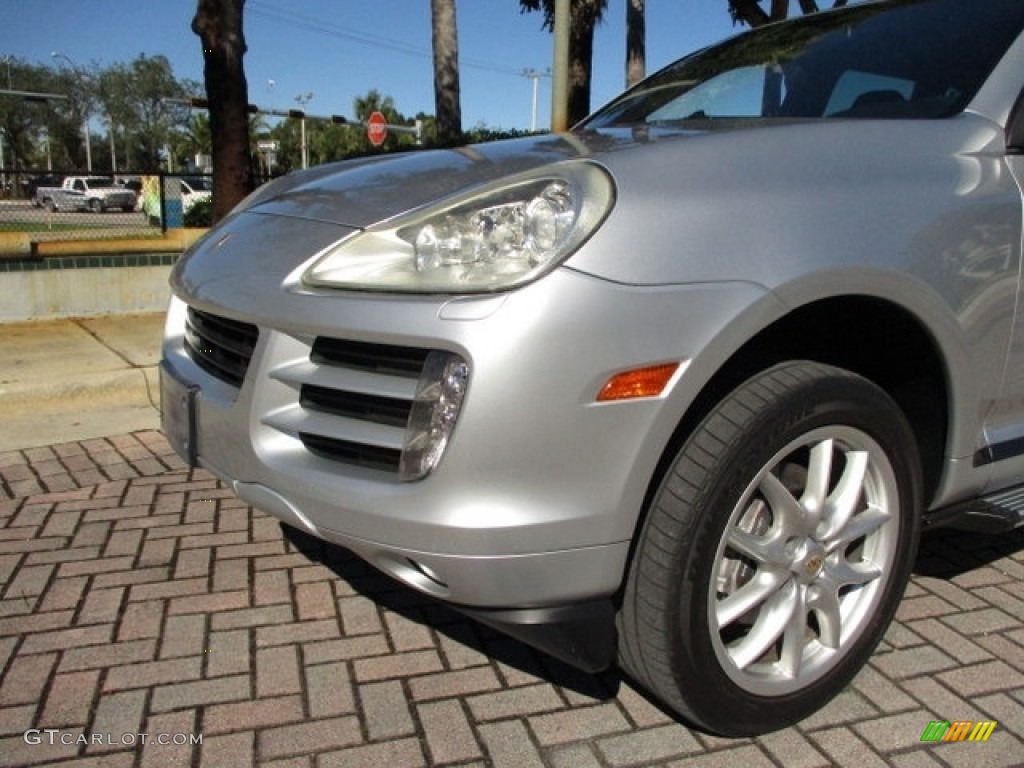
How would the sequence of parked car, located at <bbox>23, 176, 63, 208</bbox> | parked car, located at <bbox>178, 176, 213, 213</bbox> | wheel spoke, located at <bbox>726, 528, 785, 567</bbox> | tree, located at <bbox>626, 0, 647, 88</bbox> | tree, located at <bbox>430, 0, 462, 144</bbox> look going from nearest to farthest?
1. wheel spoke, located at <bbox>726, 528, 785, 567</bbox>
2. parked car, located at <bbox>23, 176, 63, 208</bbox>
3. parked car, located at <bbox>178, 176, 213, 213</bbox>
4. tree, located at <bbox>430, 0, 462, 144</bbox>
5. tree, located at <bbox>626, 0, 647, 88</bbox>

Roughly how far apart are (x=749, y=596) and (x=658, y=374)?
67 centimetres

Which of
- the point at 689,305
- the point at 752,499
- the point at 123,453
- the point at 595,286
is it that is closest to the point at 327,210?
the point at 595,286

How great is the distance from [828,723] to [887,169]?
134cm

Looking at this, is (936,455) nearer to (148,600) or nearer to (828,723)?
(828,723)

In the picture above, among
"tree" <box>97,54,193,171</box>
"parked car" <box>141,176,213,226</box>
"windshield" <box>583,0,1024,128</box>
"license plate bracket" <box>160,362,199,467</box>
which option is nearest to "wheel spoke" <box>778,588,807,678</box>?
"windshield" <box>583,0,1024,128</box>

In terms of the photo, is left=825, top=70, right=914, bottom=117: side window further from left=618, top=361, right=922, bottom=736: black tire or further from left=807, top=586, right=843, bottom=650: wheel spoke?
left=807, top=586, right=843, bottom=650: wheel spoke

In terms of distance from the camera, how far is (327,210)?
2160 millimetres

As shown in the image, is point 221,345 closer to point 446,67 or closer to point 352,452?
point 352,452

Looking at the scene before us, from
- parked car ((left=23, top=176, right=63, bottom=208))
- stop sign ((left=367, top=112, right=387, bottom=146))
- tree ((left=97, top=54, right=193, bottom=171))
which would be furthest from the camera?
tree ((left=97, top=54, right=193, bottom=171))

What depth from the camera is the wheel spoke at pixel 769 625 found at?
6.88 ft

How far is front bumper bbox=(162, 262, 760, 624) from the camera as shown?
65.9 inches

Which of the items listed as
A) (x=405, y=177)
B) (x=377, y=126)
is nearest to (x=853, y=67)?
(x=405, y=177)

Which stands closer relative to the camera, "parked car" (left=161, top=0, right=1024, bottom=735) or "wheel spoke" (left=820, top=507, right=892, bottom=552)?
"parked car" (left=161, top=0, right=1024, bottom=735)

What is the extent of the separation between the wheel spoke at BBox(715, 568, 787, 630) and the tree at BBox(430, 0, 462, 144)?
38.8 feet
